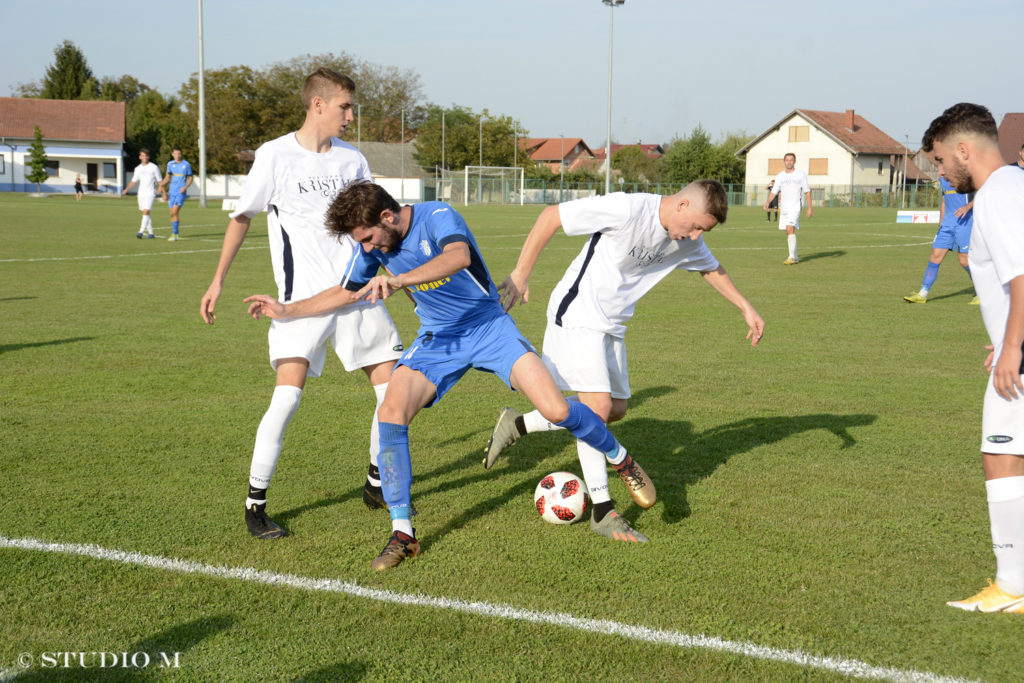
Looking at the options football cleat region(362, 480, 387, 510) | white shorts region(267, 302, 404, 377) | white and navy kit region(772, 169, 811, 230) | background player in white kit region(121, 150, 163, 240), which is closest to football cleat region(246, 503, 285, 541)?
football cleat region(362, 480, 387, 510)

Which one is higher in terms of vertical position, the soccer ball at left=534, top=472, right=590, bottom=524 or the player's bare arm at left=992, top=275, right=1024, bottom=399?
the player's bare arm at left=992, top=275, right=1024, bottom=399

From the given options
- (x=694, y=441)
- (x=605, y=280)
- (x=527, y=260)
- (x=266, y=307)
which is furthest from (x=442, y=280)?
(x=694, y=441)

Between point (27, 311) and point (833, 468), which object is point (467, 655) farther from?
point (27, 311)

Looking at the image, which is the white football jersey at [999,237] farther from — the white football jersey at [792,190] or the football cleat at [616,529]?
the white football jersey at [792,190]

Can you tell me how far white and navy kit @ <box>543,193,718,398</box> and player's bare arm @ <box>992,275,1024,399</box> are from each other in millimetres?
1702

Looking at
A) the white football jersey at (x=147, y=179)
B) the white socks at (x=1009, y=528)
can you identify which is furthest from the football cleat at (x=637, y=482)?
the white football jersey at (x=147, y=179)

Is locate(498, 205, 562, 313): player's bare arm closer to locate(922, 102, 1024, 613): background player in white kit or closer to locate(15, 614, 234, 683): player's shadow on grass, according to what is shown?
locate(922, 102, 1024, 613): background player in white kit

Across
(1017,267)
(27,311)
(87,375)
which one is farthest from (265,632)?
(27,311)

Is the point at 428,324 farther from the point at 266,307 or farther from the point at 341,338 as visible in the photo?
the point at 266,307

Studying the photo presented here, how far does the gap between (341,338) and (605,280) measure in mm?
1430

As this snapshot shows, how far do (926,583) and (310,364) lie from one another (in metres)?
3.11

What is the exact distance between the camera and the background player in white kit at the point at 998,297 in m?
3.41

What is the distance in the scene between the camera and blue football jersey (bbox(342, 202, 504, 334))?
421 centimetres

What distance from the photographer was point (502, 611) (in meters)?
3.72
